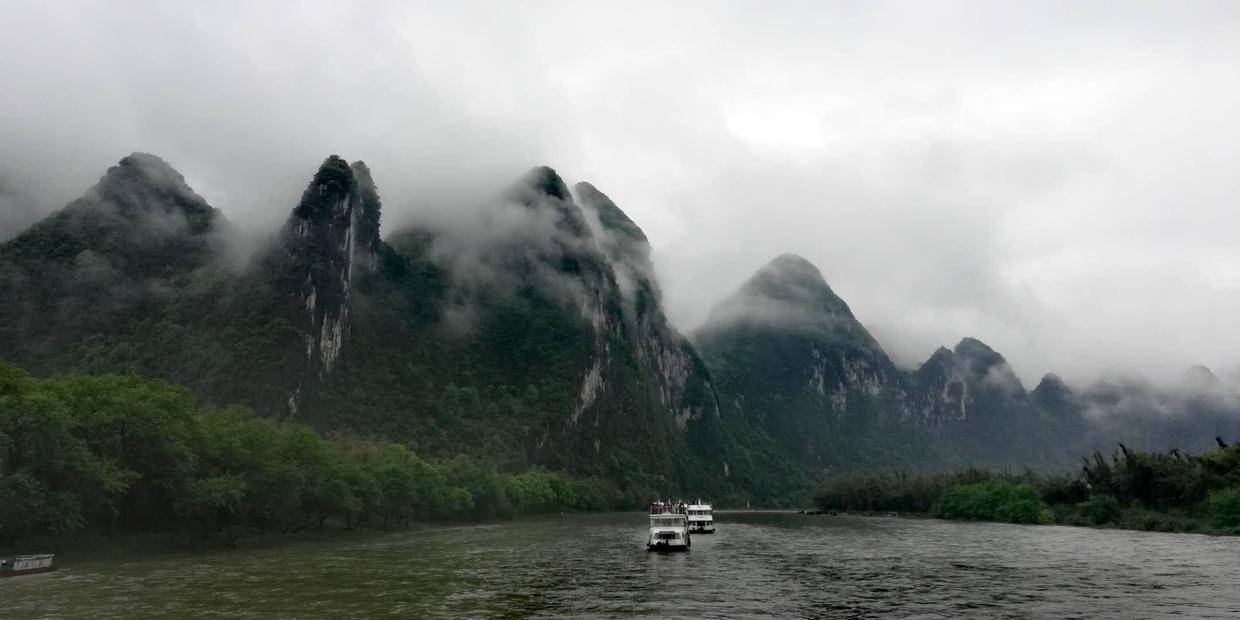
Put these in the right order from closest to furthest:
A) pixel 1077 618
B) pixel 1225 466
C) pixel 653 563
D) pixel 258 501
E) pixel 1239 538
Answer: pixel 1077 618 → pixel 653 563 → pixel 258 501 → pixel 1239 538 → pixel 1225 466

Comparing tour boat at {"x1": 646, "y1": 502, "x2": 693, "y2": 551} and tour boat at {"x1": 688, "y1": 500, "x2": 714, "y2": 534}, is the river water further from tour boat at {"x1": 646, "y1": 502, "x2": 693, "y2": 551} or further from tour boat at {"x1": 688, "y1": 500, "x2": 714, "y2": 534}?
tour boat at {"x1": 688, "y1": 500, "x2": 714, "y2": 534}

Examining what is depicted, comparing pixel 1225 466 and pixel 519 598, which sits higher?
pixel 1225 466

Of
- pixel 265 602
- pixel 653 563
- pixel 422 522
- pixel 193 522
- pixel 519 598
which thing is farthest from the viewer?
pixel 422 522

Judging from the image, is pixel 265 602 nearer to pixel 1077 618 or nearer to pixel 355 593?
pixel 355 593

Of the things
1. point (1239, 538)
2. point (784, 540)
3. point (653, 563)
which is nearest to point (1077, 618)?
point (653, 563)

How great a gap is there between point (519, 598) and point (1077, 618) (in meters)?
30.3

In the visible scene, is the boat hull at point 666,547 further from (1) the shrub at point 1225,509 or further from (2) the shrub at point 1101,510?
(2) the shrub at point 1101,510

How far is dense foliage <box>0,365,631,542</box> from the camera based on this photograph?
212 ft

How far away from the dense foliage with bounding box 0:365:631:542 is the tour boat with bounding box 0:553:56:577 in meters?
3.47


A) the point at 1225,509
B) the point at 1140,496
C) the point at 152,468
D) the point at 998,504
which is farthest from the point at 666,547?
the point at 998,504

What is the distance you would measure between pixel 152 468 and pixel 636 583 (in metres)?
48.9

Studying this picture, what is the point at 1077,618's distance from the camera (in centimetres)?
4366

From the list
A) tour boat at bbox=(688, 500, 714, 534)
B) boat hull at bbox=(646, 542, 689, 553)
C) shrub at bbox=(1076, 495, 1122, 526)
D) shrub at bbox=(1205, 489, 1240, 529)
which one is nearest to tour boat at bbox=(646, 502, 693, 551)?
boat hull at bbox=(646, 542, 689, 553)

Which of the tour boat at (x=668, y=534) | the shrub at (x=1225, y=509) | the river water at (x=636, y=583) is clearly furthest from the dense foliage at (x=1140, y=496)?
the tour boat at (x=668, y=534)
